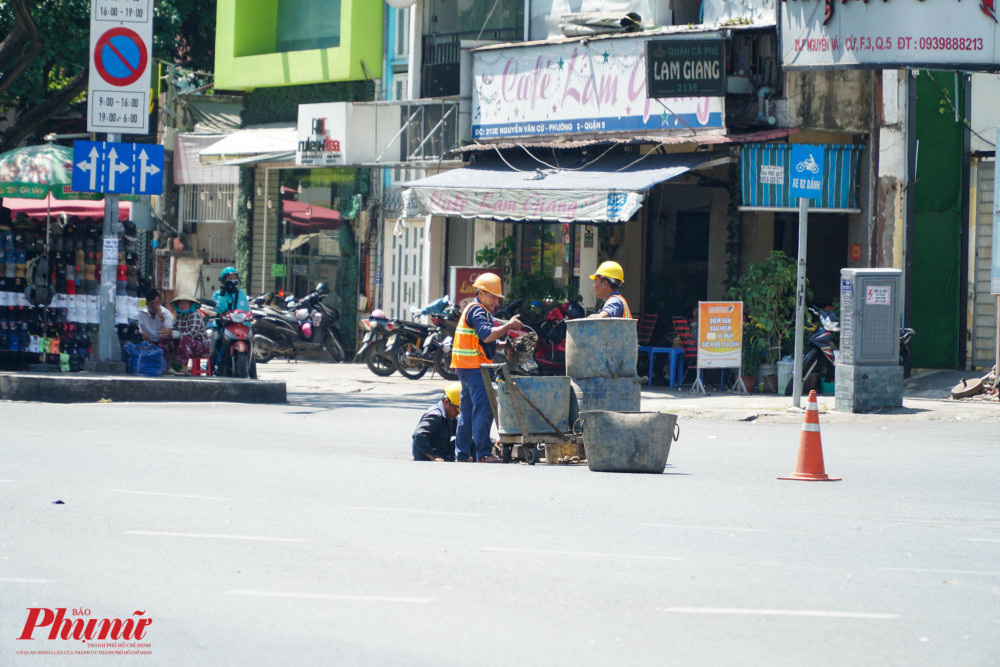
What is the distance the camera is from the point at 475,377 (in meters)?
12.3

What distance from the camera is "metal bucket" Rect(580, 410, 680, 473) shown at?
11.5 meters

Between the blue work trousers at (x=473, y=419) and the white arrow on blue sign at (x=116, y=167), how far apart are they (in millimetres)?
7698

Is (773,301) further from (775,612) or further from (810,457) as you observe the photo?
(775,612)

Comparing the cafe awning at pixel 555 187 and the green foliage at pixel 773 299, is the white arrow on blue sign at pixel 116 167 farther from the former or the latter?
the green foliage at pixel 773 299

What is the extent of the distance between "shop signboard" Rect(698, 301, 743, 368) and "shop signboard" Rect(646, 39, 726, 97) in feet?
10.5

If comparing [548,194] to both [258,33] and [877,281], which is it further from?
[258,33]

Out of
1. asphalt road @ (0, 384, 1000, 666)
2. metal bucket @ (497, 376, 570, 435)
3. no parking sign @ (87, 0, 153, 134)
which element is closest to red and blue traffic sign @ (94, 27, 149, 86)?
no parking sign @ (87, 0, 153, 134)

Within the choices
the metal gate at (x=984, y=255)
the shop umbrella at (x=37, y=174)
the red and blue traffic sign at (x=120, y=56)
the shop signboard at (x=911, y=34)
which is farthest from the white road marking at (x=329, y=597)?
the metal gate at (x=984, y=255)

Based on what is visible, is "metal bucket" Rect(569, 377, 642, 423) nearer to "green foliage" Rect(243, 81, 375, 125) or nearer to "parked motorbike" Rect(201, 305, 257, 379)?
"parked motorbike" Rect(201, 305, 257, 379)

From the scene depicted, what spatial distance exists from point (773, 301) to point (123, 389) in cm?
900

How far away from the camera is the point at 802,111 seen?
2059cm

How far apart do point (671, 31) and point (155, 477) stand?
13285 millimetres

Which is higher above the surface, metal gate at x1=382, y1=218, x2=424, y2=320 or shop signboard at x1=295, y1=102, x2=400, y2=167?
shop signboard at x1=295, y1=102, x2=400, y2=167

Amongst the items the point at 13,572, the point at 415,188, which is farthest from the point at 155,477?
the point at 415,188
